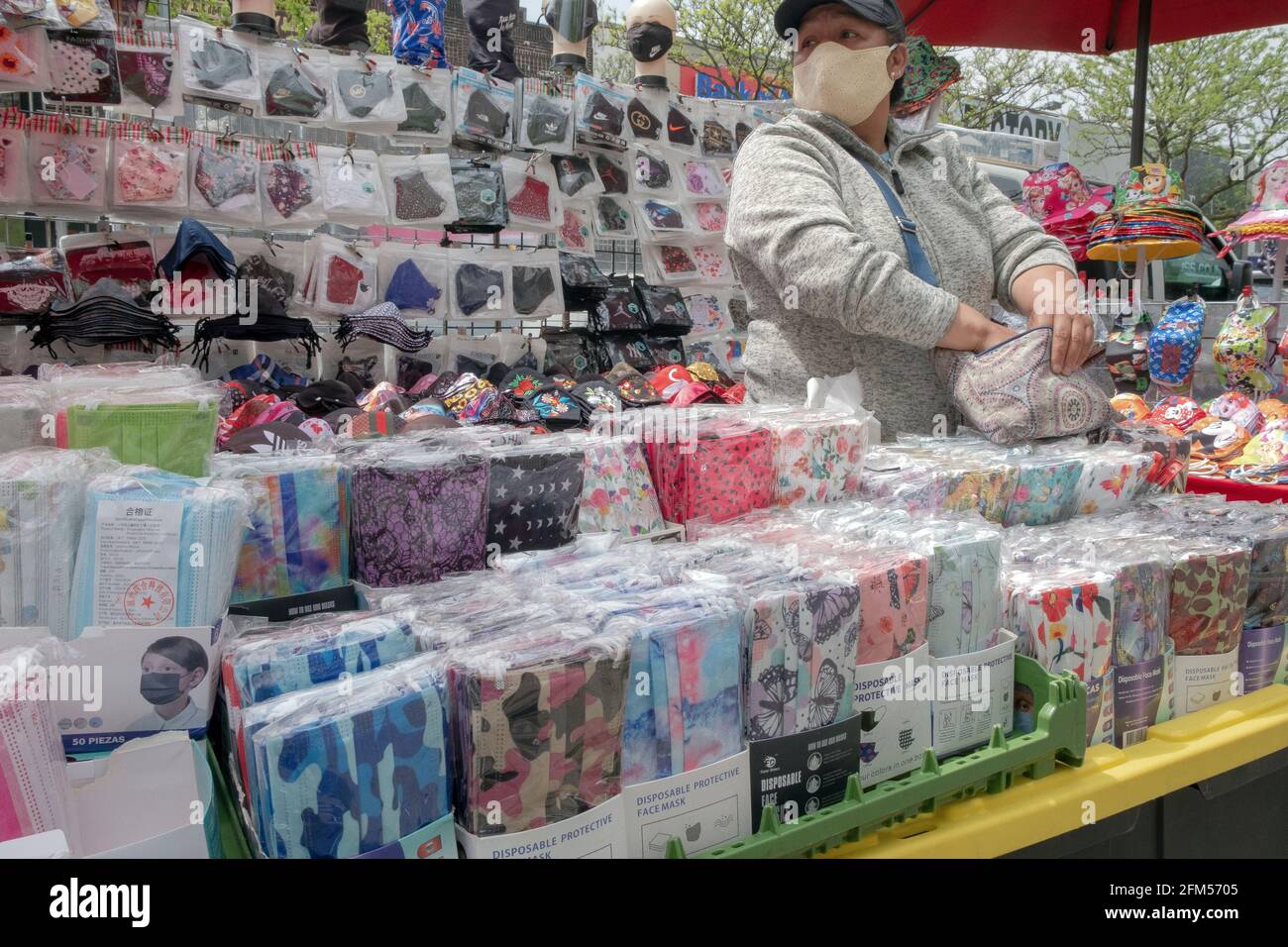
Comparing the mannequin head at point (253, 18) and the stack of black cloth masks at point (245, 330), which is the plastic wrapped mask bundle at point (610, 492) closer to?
the stack of black cloth masks at point (245, 330)

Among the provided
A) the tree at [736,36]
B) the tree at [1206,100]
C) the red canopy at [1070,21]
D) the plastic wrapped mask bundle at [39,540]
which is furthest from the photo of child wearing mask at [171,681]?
the tree at [1206,100]

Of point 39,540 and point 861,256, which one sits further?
point 861,256

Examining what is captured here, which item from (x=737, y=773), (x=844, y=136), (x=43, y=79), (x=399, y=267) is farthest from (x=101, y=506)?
(x=399, y=267)

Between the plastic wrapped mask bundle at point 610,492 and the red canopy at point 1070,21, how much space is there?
336 centimetres

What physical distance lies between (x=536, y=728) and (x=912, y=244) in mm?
1320

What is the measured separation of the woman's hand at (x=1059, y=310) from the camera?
1.71 m

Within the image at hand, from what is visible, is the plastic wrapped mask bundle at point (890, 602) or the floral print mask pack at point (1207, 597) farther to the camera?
the floral print mask pack at point (1207, 597)

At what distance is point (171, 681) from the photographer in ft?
3.24

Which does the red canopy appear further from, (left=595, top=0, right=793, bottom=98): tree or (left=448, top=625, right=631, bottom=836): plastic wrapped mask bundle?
(left=595, top=0, right=793, bottom=98): tree

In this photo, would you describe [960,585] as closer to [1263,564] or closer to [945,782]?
[945,782]

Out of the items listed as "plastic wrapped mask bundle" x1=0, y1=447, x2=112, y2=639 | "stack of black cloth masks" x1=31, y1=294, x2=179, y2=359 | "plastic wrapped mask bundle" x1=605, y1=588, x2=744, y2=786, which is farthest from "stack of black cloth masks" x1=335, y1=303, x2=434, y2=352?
"plastic wrapped mask bundle" x1=605, y1=588, x2=744, y2=786

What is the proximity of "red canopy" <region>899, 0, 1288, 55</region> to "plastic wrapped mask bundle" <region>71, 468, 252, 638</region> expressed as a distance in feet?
12.8

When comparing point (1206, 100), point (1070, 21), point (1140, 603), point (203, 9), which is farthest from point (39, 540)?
point (1206, 100)

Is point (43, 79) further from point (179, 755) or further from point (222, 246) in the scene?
point (179, 755)
